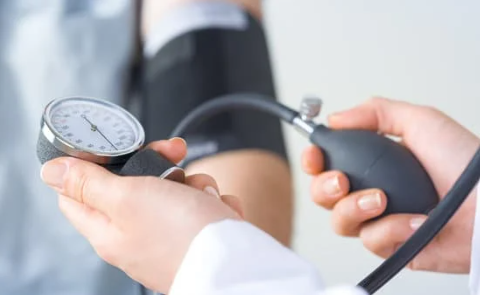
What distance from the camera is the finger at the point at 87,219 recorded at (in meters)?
0.54

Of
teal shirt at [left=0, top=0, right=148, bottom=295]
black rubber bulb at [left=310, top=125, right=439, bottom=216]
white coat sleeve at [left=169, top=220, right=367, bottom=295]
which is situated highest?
white coat sleeve at [left=169, top=220, right=367, bottom=295]

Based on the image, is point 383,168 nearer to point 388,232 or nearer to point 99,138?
point 388,232

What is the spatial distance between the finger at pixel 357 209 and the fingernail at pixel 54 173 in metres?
0.32

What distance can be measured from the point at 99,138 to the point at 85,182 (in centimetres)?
6

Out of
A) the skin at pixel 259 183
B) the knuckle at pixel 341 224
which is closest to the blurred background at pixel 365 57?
the skin at pixel 259 183

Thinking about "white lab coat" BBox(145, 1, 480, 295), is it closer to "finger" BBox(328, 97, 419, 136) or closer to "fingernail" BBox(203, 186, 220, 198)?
"fingernail" BBox(203, 186, 220, 198)

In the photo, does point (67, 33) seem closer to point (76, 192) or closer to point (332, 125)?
point (332, 125)

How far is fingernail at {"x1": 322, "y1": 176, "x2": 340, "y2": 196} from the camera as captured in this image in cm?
77

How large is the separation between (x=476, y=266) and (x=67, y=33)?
0.73 metres

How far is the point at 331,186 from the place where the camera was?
2.53 feet

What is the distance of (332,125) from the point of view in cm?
82

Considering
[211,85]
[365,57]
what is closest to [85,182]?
[211,85]

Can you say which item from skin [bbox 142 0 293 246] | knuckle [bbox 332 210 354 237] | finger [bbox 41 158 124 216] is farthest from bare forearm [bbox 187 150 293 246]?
finger [bbox 41 158 124 216]

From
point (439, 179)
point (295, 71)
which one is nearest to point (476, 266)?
point (439, 179)
